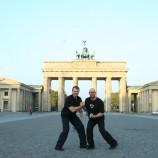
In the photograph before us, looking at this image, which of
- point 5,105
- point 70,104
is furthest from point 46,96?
point 70,104

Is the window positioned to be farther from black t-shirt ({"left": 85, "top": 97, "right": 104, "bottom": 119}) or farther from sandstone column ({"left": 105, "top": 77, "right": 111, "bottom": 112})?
black t-shirt ({"left": 85, "top": 97, "right": 104, "bottom": 119})

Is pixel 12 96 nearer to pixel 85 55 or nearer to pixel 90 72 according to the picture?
pixel 90 72

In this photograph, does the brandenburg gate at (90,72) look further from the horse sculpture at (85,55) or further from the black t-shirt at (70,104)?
the black t-shirt at (70,104)

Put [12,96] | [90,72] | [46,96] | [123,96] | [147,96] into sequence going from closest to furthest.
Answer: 1. [147,96]
2. [12,96]
3. [90,72]
4. [123,96]
5. [46,96]

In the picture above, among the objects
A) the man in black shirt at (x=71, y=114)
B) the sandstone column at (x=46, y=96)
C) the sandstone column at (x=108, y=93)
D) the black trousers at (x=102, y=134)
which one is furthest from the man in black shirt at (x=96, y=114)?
the sandstone column at (x=46, y=96)

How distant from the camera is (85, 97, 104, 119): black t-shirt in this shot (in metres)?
11.3

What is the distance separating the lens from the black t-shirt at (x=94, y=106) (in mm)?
11258

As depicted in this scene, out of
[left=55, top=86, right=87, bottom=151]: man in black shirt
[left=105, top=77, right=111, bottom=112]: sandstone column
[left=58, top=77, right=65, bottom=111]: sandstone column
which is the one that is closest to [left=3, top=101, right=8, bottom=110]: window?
[left=58, top=77, right=65, bottom=111]: sandstone column

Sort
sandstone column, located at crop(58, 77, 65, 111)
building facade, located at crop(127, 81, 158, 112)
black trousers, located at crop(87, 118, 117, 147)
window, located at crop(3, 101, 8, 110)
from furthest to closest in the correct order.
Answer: sandstone column, located at crop(58, 77, 65, 111), window, located at crop(3, 101, 8, 110), building facade, located at crop(127, 81, 158, 112), black trousers, located at crop(87, 118, 117, 147)

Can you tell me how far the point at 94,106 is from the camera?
11.3 m

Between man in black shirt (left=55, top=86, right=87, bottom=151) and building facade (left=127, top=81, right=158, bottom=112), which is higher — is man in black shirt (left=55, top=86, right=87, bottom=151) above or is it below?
Answer: below

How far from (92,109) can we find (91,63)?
9678cm

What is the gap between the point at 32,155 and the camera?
32.0 ft

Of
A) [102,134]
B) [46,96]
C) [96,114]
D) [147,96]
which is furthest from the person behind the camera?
[46,96]
